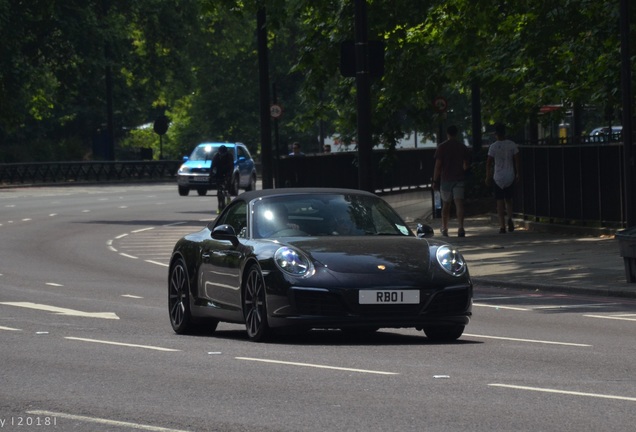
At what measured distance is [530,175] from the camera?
32.1 m

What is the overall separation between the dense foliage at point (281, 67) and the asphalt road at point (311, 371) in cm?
802

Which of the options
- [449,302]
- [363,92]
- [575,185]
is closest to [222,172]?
[575,185]

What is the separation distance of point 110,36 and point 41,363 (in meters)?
59.2

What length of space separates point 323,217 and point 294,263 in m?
1.14

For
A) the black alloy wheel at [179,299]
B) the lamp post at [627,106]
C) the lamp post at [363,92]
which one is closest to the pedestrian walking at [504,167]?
the lamp post at [363,92]

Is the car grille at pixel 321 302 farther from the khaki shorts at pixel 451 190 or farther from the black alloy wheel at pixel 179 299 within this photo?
the khaki shorts at pixel 451 190

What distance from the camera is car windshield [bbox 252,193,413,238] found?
14508 mm

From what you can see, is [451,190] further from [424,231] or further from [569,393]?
[569,393]

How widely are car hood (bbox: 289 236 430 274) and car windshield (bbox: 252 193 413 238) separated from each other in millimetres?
391

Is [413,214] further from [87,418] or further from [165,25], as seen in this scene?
[165,25]

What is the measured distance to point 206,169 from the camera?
56344 millimetres

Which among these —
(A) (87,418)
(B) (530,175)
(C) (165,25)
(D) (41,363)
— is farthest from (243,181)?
(A) (87,418)

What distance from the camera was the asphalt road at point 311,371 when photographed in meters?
9.10

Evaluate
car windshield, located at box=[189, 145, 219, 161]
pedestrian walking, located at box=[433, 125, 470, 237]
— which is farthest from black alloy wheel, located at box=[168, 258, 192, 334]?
car windshield, located at box=[189, 145, 219, 161]
